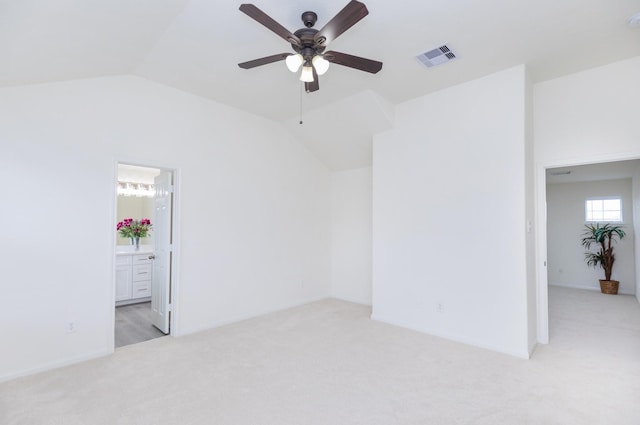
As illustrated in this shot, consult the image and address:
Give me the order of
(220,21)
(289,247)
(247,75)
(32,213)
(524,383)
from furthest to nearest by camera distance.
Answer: (289,247), (247,75), (32,213), (524,383), (220,21)

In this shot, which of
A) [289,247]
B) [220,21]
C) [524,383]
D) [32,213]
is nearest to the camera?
[220,21]

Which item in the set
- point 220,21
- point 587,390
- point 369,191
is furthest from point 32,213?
point 587,390

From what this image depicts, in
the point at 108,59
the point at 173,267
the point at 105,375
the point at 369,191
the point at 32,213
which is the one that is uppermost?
the point at 108,59

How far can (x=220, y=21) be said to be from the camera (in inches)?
99.7

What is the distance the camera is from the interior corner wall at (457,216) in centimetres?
339

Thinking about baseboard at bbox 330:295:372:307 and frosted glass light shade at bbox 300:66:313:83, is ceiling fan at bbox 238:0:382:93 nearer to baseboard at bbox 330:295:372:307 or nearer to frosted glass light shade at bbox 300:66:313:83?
frosted glass light shade at bbox 300:66:313:83

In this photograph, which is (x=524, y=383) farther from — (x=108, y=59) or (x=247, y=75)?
(x=108, y=59)

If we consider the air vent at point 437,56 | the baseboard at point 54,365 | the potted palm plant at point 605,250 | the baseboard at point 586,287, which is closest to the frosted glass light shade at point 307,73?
the air vent at point 437,56

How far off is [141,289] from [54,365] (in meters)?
2.52

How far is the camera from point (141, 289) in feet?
17.8

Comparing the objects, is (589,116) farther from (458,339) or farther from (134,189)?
(134,189)

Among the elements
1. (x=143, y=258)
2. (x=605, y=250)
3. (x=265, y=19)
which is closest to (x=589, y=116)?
(x=265, y=19)

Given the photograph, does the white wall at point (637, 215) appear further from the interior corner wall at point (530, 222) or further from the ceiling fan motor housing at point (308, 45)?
the ceiling fan motor housing at point (308, 45)

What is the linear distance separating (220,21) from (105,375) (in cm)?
326
